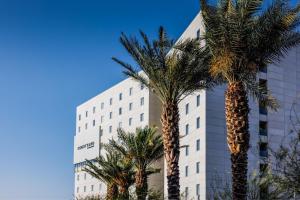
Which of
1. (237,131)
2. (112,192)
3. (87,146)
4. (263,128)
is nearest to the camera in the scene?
(237,131)

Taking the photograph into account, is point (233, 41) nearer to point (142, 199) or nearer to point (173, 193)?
point (173, 193)

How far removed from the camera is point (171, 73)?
97.0 feet

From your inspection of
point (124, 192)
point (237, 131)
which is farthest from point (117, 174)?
point (237, 131)

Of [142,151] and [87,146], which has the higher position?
[87,146]

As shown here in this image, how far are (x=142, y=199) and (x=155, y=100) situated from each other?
35.5 metres

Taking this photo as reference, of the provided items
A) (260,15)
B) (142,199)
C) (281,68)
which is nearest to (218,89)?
(281,68)

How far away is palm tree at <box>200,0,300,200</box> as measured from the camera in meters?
24.6

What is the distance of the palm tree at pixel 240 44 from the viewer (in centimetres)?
2464

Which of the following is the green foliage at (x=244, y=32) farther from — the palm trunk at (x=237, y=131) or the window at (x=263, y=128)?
the window at (x=263, y=128)

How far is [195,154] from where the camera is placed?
60.7 metres

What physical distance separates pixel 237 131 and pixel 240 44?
3.61m

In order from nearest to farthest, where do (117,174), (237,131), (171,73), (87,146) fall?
(237,131) < (171,73) < (117,174) < (87,146)

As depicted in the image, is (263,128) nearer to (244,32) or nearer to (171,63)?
(171,63)

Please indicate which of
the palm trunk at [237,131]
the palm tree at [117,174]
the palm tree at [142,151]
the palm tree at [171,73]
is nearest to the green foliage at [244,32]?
the palm trunk at [237,131]
